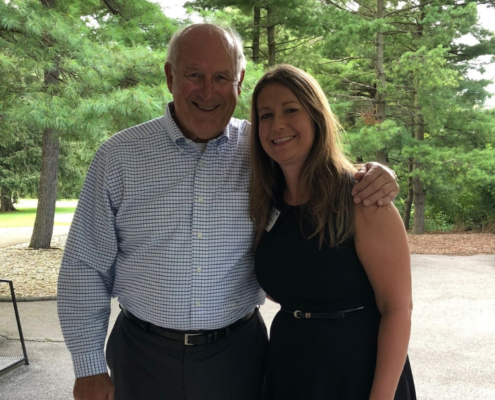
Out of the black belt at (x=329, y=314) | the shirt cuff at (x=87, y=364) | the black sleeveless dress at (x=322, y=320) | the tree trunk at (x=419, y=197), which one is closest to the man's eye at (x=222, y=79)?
the black sleeveless dress at (x=322, y=320)

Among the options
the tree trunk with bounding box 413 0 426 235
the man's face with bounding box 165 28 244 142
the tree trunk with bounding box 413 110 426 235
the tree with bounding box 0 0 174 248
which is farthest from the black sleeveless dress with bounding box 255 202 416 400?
the tree trunk with bounding box 413 110 426 235

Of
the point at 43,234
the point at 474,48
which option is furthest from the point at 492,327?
the point at 474,48

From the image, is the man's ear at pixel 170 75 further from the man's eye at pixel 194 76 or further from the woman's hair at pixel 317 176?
the woman's hair at pixel 317 176

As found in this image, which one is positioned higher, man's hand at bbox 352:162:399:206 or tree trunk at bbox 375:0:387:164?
tree trunk at bbox 375:0:387:164

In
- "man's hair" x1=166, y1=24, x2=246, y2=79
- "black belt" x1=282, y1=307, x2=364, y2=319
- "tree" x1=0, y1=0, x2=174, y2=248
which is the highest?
"tree" x1=0, y1=0, x2=174, y2=248

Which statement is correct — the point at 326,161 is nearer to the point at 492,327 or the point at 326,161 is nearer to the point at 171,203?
the point at 171,203

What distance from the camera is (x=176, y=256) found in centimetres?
185

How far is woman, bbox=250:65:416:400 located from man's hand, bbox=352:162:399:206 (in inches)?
1.0

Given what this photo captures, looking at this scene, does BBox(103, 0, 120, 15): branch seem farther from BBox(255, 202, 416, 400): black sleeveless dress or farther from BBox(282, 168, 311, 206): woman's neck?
BBox(255, 202, 416, 400): black sleeveless dress

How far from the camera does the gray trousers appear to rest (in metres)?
1.84

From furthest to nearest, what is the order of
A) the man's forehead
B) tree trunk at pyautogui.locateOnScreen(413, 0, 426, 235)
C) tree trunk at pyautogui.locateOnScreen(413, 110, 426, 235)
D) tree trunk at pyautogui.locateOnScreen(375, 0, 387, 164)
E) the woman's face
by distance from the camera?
1. tree trunk at pyautogui.locateOnScreen(413, 110, 426, 235)
2. tree trunk at pyautogui.locateOnScreen(413, 0, 426, 235)
3. tree trunk at pyautogui.locateOnScreen(375, 0, 387, 164)
4. the man's forehead
5. the woman's face

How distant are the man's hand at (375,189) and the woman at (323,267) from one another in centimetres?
3

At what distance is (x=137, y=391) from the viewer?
75.6 inches

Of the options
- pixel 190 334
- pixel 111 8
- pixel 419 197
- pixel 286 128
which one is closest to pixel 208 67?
pixel 286 128
